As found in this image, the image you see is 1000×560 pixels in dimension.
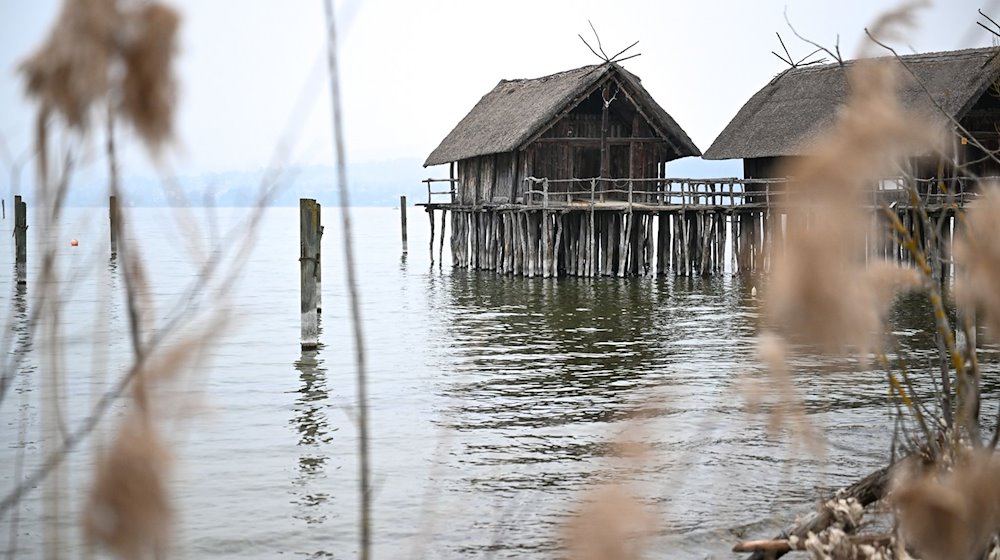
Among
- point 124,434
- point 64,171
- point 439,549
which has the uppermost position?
point 64,171

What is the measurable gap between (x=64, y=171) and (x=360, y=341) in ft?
1.71

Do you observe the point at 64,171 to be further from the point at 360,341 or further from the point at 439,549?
the point at 439,549

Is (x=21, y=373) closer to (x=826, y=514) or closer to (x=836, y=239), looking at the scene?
(x=826, y=514)

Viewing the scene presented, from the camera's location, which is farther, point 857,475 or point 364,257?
point 364,257

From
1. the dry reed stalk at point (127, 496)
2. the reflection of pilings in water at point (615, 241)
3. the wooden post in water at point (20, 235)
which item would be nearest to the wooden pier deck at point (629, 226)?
the reflection of pilings in water at point (615, 241)

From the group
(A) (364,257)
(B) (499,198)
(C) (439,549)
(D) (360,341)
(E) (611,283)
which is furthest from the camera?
(A) (364,257)

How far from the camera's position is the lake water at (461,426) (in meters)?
6.05

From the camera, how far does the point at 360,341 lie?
1.84 meters

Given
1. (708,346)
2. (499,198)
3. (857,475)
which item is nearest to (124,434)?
(857,475)

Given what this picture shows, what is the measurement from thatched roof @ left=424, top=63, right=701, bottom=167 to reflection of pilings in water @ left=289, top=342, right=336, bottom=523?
13.8 m

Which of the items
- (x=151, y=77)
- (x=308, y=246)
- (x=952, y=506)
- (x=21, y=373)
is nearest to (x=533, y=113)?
(x=308, y=246)

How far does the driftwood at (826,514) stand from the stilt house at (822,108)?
19.6 m

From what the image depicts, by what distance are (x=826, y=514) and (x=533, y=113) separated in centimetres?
2566

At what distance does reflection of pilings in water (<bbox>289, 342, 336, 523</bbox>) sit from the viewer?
8.55 m
